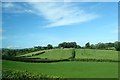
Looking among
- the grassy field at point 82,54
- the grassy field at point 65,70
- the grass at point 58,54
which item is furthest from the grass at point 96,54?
the grassy field at point 65,70

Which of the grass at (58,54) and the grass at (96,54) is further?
the grass at (96,54)

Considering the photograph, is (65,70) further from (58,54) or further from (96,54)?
(96,54)

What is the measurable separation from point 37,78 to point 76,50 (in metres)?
37.9

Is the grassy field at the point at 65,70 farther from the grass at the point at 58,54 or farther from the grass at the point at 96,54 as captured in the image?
the grass at the point at 96,54

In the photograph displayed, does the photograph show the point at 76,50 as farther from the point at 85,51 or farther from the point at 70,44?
the point at 70,44

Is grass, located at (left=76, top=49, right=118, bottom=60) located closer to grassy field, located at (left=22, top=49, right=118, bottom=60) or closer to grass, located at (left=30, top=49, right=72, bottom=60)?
grassy field, located at (left=22, top=49, right=118, bottom=60)

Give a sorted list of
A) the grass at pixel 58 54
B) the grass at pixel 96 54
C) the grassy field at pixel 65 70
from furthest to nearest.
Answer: the grass at pixel 96 54 → the grass at pixel 58 54 → the grassy field at pixel 65 70

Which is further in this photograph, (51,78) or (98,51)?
(98,51)

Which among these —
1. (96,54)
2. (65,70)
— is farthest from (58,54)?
(65,70)

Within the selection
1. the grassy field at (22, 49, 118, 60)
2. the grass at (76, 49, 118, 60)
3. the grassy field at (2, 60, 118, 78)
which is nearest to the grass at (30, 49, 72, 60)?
the grassy field at (22, 49, 118, 60)

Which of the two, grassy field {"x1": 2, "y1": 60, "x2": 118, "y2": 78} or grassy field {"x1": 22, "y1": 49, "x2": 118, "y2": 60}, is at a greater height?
grassy field {"x1": 22, "y1": 49, "x2": 118, "y2": 60}

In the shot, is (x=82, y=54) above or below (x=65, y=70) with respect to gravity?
above

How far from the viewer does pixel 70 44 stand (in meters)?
64.0

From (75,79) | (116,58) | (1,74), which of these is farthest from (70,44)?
(1,74)
